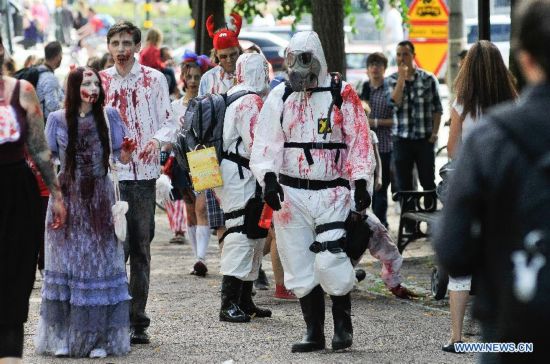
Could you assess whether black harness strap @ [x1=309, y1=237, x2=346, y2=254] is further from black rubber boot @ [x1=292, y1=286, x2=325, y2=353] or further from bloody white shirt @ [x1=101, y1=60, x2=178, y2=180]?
bloody white shirt @ [x1=101, y1=60, x2=178, y2=180]

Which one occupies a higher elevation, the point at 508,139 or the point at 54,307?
the point at 508,139

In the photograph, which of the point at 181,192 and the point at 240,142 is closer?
the point at 240,142

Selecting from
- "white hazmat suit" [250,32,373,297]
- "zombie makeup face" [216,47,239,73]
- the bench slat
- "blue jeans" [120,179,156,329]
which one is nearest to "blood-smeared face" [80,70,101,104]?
"blue jeans" [120,179,156,329]

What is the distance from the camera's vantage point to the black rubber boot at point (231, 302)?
30.3ft

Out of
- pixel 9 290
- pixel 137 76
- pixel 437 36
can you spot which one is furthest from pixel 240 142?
pixel 437 36

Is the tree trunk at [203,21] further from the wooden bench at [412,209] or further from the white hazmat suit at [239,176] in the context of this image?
the white hazmat suit at [239,176]

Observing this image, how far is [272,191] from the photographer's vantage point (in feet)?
25.9

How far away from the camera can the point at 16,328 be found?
6.45 metres

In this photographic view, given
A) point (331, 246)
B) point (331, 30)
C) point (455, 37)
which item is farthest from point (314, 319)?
point (455, 37)

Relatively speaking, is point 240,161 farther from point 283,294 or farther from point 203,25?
point 203,25

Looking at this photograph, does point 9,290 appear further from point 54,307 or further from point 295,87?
point 295,87

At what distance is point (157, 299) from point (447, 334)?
2.63m

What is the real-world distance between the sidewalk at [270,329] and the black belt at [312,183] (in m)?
0.99

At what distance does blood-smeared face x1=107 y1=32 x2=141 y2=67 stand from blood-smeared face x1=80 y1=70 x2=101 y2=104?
0.60 meters
